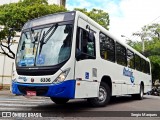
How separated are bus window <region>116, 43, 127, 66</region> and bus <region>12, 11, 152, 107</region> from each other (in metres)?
1.57

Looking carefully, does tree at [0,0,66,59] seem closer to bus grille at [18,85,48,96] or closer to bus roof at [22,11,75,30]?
bus roof at [22,11,75,30]

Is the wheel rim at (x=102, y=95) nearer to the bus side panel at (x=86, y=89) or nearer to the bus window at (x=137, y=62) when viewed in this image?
the bus side panel at (x=86, y=89)

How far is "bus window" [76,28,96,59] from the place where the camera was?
9.33 meters

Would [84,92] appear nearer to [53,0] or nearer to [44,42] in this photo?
[44,42]

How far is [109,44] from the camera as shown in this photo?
1201 centimetres

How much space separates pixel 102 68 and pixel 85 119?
3.23m

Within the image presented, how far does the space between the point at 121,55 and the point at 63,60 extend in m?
5.30

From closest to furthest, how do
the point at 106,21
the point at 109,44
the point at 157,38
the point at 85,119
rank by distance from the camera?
1. the point at 85,119
2. the point at 109,44
3. the point at 106,21
4. the point at 157,38

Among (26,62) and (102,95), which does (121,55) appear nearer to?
(102,95)

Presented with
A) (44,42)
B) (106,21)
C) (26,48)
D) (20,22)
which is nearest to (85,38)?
(44,42)

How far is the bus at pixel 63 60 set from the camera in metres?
8.73

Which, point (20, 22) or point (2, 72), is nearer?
point (20, 22)

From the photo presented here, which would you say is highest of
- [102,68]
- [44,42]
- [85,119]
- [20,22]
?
[20,22]

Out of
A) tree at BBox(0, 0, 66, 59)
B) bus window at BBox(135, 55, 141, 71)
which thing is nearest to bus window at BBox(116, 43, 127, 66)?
bus window at BBox(135, 55, 141, 71)
